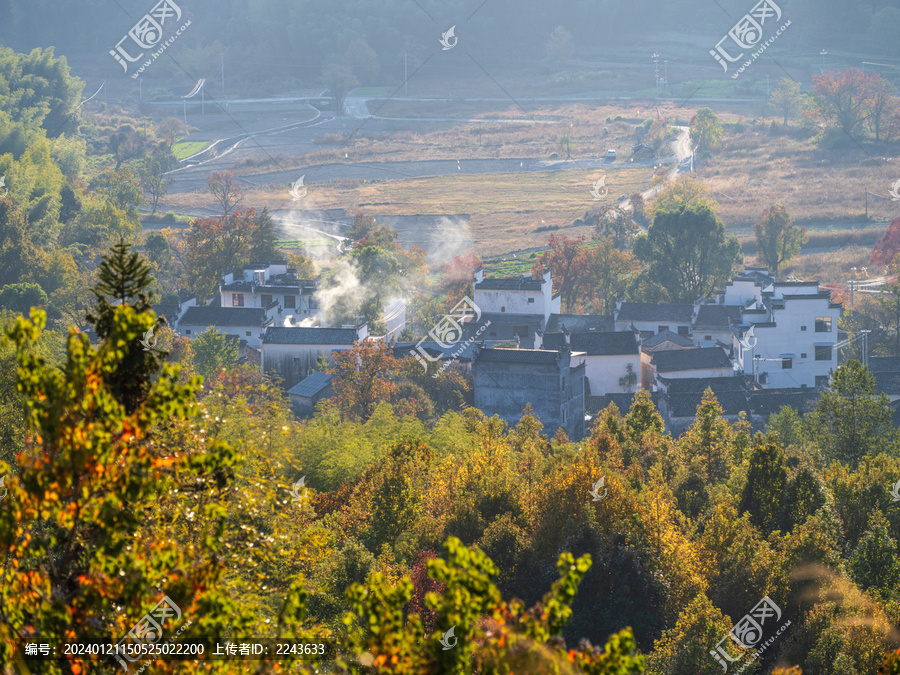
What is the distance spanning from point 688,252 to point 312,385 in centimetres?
Result: 2086

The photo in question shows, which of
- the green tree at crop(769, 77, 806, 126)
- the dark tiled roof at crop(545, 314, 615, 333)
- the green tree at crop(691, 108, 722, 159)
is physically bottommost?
the dark tiled roof at crop(545, 314, 615, 333)

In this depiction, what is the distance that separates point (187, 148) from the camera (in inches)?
3452

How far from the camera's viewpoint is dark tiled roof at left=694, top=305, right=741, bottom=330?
39031 mm

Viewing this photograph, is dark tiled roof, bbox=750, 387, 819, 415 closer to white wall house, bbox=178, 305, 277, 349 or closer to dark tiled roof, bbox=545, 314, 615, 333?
dark tiled roof, bbox=545, 314, 615, 333

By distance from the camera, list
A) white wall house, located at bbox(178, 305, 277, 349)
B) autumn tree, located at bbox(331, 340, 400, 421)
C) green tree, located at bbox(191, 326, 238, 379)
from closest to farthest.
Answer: autumn tree, located at bbox(331, 340, 400, 421) < green tree, located at bbox(191, 326, 238, 379) < white wall house, located at bbox(178, 305, 277, 349)

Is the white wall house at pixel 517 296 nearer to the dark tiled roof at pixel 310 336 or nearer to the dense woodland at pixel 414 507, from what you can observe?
the dense woodland at pixel 414 507

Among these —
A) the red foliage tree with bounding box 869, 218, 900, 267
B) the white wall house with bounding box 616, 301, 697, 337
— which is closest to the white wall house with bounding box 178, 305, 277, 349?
the white wall house with bounding box 616, 301, 697, 337

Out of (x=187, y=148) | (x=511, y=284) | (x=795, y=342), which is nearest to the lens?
(x=795, y=342)

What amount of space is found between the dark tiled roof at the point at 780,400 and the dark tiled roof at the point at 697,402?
15.9 inches

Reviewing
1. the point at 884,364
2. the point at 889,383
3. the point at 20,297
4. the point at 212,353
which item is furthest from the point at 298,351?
the point at 884,364

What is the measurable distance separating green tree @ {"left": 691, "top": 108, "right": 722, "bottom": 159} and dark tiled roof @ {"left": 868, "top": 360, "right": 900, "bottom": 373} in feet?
148

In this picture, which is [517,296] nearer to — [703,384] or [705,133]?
[703,384]

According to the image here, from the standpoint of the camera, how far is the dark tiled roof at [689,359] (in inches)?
1347
